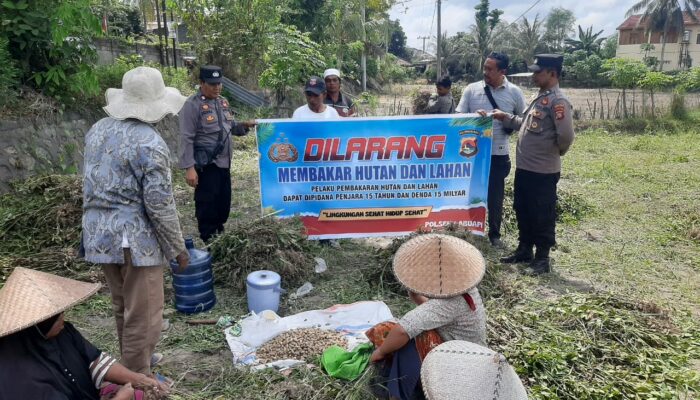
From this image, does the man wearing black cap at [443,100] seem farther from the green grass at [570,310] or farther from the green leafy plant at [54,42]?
the green leafy plant at [54,42]

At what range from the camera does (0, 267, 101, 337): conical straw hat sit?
6.29 ft

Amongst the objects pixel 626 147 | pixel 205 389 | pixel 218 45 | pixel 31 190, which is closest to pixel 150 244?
pixel 205 389

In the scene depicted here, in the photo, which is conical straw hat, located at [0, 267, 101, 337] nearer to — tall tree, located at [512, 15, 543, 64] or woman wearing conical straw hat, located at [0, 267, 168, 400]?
woman wearing conical straw hat, located at [0, 267, 168, 400]

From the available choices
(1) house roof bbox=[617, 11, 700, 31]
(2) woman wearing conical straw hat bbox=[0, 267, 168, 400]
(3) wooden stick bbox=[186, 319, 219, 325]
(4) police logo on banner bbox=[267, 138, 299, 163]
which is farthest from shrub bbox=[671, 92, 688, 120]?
(1) house roof bbox=[617, 11, 700, 31]

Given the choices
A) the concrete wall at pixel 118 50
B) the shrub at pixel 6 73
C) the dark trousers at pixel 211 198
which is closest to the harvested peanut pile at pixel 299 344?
the dark trousers at pixel 211 198

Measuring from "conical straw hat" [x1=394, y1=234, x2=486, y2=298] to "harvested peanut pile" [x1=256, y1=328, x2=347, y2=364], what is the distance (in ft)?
3.51

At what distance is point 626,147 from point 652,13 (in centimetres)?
4993

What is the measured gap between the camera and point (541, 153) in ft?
15.4

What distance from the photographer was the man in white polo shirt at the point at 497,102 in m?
5.13

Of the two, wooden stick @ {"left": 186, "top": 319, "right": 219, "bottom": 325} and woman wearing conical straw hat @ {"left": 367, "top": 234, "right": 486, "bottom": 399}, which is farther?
wooden stick @ {"left": 186, "top": 319, "right": 219, "bottom": 325}

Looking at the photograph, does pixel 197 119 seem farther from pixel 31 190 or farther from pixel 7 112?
pixel 7 112

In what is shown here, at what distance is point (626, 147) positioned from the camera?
41.3ft

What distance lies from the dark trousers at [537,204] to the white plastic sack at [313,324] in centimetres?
201

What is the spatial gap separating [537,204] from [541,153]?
0.51 m
